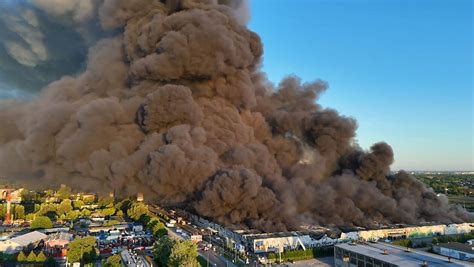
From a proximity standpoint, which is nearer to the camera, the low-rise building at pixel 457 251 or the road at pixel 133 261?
the road at pixel 133 261

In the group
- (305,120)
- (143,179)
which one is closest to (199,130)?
(143,179)

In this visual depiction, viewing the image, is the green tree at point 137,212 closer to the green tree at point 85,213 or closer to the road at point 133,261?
the green tree at point 85,213

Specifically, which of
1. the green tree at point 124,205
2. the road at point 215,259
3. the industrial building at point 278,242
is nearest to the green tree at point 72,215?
the green tree at point 124,205

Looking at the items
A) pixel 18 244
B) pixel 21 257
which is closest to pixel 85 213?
pixel 18 244

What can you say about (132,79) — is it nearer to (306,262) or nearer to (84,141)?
(84,141)

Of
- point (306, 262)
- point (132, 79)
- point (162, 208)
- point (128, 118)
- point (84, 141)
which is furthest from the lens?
point (162, 208)
